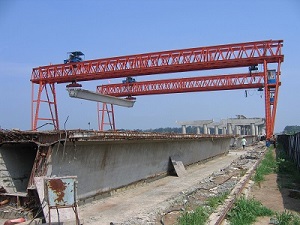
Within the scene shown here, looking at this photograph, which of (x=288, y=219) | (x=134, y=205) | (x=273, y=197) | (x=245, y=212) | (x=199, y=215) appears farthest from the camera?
(x=134, y=205)

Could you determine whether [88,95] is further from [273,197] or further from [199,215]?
[199,215]

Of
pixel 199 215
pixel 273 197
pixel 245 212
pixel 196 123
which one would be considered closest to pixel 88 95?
pixel 273 197

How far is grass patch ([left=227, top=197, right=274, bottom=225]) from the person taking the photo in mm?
7782

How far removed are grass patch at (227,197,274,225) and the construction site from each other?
1831mm

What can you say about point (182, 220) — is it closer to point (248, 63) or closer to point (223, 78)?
point (248, 63)

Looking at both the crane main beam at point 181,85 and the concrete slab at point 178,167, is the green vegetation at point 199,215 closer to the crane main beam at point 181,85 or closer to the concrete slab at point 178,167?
the concrete slab at point 178,167

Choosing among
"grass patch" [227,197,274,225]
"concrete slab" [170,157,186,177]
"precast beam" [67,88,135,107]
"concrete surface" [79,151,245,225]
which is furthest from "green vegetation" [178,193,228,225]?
"precast beam" [67,88,135,107]

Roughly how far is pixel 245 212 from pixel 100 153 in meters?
5.38

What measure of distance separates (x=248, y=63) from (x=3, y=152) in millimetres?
23168

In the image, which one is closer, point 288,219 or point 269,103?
point 288,219

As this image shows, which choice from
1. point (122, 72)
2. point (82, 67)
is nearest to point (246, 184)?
point (122, 72)

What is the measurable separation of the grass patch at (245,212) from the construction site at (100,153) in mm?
1831

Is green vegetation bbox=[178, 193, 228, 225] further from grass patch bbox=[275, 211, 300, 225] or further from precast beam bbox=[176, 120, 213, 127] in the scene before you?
precast beam bbox=[176, 120, 213, 127]

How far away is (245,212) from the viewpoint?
829 cm
